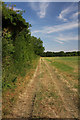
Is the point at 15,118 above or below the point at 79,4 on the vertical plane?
below

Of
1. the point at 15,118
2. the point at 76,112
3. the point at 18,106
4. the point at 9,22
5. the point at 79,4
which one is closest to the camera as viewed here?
the point at 79,4

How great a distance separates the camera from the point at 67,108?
16.7ft

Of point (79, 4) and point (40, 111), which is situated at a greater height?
point (79, 4)

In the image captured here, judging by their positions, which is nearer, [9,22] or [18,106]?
[18,106]

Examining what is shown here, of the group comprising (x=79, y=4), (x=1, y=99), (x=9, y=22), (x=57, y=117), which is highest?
(x=9, y=22)

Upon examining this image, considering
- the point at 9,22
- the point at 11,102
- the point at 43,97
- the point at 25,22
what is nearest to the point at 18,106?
the point at 11,102

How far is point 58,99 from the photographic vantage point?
6055mm

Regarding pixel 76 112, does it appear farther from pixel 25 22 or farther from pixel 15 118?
pixel 25 22

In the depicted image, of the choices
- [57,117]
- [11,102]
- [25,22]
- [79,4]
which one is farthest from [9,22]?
[57,117]

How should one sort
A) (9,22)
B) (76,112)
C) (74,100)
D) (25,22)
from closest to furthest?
(76,112), (74,100), (9,22), (25,22)

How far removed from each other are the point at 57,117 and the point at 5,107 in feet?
8.85

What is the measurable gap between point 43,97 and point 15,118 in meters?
2.48

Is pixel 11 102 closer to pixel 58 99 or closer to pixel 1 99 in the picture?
pixel 1 99

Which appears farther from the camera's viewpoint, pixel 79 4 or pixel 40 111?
pixel 40 111
